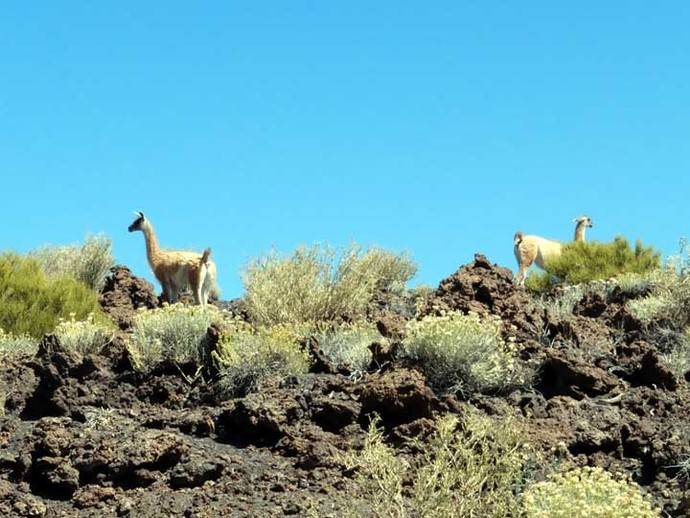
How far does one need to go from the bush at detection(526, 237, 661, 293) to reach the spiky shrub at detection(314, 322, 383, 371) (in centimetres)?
1277

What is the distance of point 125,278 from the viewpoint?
2123 cm

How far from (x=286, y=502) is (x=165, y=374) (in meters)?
3.52

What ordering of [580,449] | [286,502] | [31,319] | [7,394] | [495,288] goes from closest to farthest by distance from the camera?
[286,502] < [580,449] < [7,394] < [495,288] < [31,319]

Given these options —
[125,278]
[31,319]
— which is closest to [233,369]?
[31,319]

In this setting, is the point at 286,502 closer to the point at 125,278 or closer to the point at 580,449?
the point at 580,449

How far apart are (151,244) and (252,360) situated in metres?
10.7

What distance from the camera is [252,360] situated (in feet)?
36.8

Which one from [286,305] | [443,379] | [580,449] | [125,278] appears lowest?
[580,449]

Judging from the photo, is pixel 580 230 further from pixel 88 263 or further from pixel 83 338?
pixel 83 338

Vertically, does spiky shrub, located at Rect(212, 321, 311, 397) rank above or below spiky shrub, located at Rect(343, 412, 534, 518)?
above

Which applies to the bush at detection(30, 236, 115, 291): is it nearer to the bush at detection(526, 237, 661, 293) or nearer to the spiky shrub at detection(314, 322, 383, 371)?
the bush at detection(526, 237, 661, 293)

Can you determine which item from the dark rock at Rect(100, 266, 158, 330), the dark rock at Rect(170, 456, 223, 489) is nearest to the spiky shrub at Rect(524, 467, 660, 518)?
the dark rock at Rect(170, 456, 223, 489)

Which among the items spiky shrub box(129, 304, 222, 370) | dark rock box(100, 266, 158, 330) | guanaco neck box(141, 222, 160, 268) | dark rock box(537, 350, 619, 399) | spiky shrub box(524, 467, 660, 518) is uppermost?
guanaco neck box(141, 222, 160, 268)

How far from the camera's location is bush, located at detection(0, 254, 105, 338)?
17438 mm
